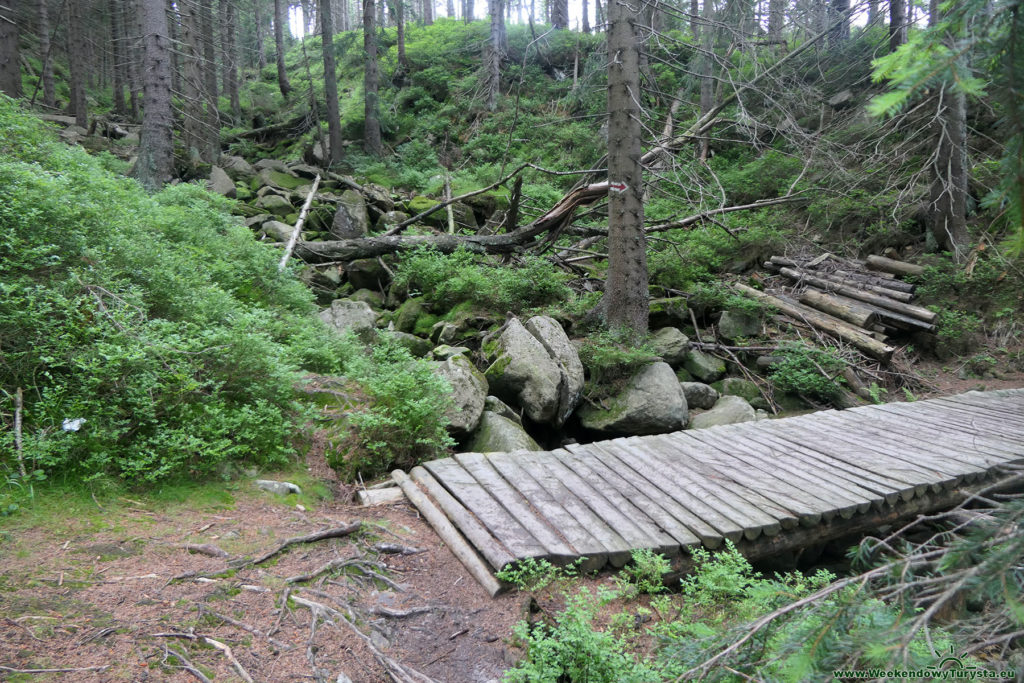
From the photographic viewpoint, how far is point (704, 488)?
187 inches

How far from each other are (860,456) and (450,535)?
13.8ft

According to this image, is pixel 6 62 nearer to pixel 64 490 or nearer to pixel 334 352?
pixel 334 352

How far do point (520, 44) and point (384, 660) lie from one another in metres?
25.0

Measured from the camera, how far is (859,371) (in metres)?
8.81

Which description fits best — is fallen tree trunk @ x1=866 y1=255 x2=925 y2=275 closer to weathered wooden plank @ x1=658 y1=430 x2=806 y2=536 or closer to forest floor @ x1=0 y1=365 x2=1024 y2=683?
weathered wooden plank @ x1=658 y1=430 x2=806 y2=536

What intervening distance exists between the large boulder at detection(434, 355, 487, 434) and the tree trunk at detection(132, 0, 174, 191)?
7.33m

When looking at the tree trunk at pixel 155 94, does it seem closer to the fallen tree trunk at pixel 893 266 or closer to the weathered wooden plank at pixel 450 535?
the weathered wooden plank at pixel 450 535

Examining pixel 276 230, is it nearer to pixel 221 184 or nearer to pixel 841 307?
pixel 221 184

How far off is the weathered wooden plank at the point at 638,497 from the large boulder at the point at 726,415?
2531mm

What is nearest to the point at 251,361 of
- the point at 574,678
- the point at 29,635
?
the point at 29,635

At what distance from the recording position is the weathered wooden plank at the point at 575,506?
12.4 ft

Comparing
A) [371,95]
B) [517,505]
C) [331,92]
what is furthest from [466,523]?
[371,95]

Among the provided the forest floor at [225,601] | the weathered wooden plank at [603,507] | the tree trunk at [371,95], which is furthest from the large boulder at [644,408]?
the tree trunk at [371,95]

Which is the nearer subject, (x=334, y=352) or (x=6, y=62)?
(x=334, y=352)
